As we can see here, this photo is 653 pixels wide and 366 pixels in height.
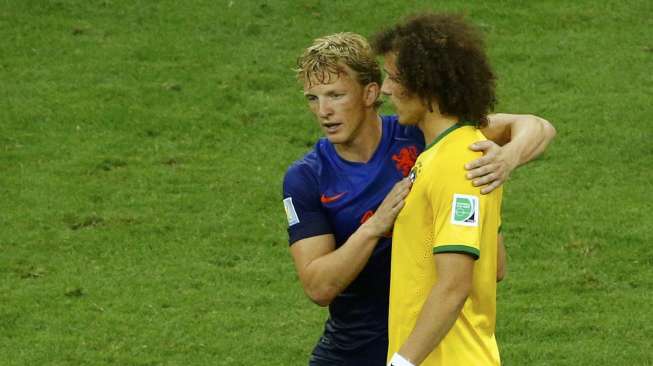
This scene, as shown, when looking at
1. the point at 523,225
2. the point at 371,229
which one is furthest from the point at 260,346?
the point at 371,229

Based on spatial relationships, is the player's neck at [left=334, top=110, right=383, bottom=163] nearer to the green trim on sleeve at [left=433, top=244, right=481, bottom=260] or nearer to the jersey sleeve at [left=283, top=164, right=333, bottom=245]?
the jersey sleeve at [left=283, top=164, right=333, bottom=245]

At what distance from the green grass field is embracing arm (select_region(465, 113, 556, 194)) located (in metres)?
3.63

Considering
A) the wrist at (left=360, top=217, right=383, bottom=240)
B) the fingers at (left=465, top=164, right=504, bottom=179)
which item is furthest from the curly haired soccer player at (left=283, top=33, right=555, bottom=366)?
the fingers at (left=465, top=164, right=504, bottom=179)

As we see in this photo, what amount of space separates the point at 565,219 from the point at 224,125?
411cm

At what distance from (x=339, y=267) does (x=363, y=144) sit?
2.12ft

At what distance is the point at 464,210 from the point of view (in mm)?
4707

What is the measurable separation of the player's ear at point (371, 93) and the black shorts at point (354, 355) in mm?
971

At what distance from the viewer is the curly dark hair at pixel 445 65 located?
4840mm

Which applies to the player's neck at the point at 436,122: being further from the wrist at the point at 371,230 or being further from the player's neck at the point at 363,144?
the player's neck at the point at 363,144

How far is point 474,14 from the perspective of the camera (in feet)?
55.6

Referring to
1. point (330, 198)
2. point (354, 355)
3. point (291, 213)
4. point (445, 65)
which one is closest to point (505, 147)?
point (445, 65)

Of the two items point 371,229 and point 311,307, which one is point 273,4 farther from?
point 371,229

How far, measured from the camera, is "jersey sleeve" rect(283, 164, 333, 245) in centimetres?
558

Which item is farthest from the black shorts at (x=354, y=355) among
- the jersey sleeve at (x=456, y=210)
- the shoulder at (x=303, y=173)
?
the jersey sleeve at (x=456, y=210)
